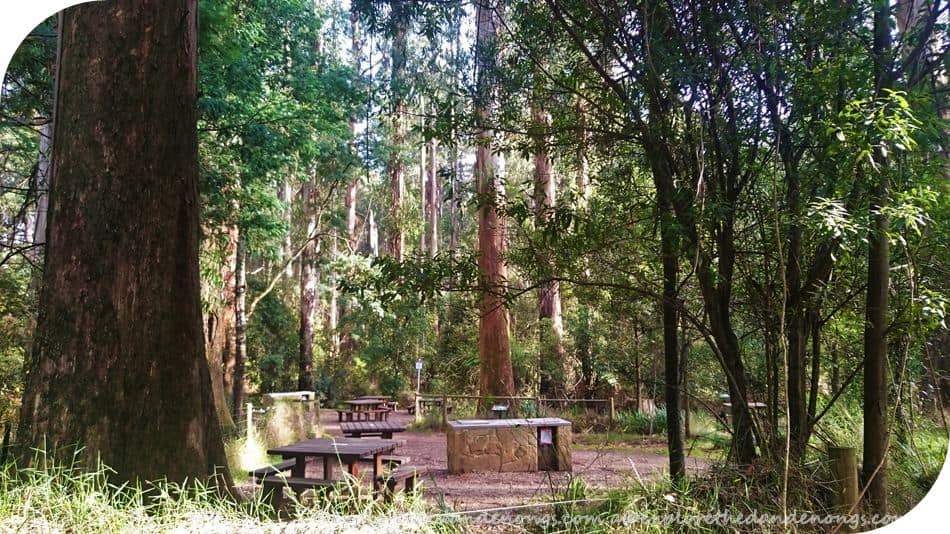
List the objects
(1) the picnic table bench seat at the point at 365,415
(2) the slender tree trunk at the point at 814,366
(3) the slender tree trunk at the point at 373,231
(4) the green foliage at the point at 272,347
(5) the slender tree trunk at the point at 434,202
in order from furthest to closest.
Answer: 1. (3) the slender tree trunk at the point at 373,231
2. (5) the slender tree trunk at the point at 434,202
3. (4) the green foliage at the point at 272,347
4. (1) the picnic table bench seat at the point at 365,415
5. (2) the slender tree trunk at the point at 814,366

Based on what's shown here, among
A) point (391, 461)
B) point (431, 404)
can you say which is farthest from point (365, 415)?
point (391, 461)

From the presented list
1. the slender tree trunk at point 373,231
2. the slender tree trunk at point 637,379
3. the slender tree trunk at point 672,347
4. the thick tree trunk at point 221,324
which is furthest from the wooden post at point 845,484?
the slender tree trunk at point 373,231

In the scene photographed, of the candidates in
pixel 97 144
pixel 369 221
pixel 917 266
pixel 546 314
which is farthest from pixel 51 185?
pixel 369 221

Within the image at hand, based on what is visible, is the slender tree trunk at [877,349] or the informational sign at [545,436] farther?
the informational sign at [545,436]

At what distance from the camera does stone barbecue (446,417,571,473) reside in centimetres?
609

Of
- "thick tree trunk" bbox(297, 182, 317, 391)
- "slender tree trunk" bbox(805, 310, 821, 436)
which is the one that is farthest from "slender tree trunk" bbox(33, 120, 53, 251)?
"thick tree trunk" bbox(297, 182, 317, 391)

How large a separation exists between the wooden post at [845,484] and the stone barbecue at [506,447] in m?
3.27

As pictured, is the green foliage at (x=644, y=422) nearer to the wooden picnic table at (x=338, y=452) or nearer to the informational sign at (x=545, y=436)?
the informational sign at (x=545, y=436)

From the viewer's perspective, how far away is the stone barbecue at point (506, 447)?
609cm

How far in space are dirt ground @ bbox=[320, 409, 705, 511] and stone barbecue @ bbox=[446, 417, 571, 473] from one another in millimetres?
161

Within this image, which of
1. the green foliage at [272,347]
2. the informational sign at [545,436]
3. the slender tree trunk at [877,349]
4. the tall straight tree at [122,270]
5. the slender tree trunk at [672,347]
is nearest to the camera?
the tall straight tree at [122,270]

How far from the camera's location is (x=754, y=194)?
3.22 m

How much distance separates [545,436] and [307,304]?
918 cm

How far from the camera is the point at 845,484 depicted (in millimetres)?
2941
